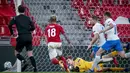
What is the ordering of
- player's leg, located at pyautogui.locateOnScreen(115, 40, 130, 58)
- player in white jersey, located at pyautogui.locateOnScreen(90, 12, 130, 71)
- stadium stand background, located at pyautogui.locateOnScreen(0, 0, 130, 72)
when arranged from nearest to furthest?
1. player in white jersey, located at pyautogui.locateOnScreen(90, 12, 130, 71)
2. player's leg, located at pyautogui.locateOnScreen(115, 40, 130, 58)
3. stadium stand background, located at pyautogui.locateOnScreen(0, 0, 130, 72)

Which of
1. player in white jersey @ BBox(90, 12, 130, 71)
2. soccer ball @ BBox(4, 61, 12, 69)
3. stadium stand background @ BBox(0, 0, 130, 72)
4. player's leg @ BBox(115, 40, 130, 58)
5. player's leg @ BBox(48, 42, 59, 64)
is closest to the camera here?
player in white jersey @ BBox(90, 12, 130, 71)

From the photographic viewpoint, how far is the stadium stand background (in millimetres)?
12492

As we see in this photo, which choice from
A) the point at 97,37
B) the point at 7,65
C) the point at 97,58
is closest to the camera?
the point at 97,58

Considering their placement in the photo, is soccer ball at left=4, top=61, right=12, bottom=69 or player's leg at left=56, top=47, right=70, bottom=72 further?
soccer ball at left=4, top=61, right=12, bottom=69

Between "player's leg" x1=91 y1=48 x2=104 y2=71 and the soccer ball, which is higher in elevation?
"player's leg" x1=91 y1=48 x2=104 y2=71

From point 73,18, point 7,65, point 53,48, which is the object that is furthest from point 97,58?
point 73,18

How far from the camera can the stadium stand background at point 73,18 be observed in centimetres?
1249

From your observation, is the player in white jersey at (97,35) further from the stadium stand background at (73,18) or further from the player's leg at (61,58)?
the player's leg at (61,58)

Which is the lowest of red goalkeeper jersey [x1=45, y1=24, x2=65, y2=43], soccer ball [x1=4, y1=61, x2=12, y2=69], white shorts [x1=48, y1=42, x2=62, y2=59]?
soccer ball [x1=4, y1=61, x2=12, y2=69]

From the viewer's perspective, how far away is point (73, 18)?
537 inches

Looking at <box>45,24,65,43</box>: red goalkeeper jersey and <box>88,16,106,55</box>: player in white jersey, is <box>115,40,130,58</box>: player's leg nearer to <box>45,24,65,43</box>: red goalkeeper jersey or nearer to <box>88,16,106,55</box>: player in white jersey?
<box>88,16,106,55</box>: player in white jersey

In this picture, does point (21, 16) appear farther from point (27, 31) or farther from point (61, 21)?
point (61, 21)

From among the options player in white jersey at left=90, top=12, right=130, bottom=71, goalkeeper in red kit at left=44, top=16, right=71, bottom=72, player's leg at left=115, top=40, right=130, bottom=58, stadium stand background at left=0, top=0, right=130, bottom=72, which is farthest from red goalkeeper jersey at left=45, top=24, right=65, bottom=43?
player's leg at left=115, top=40, right=130, bottom=58

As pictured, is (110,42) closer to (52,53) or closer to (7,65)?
(52,53)
